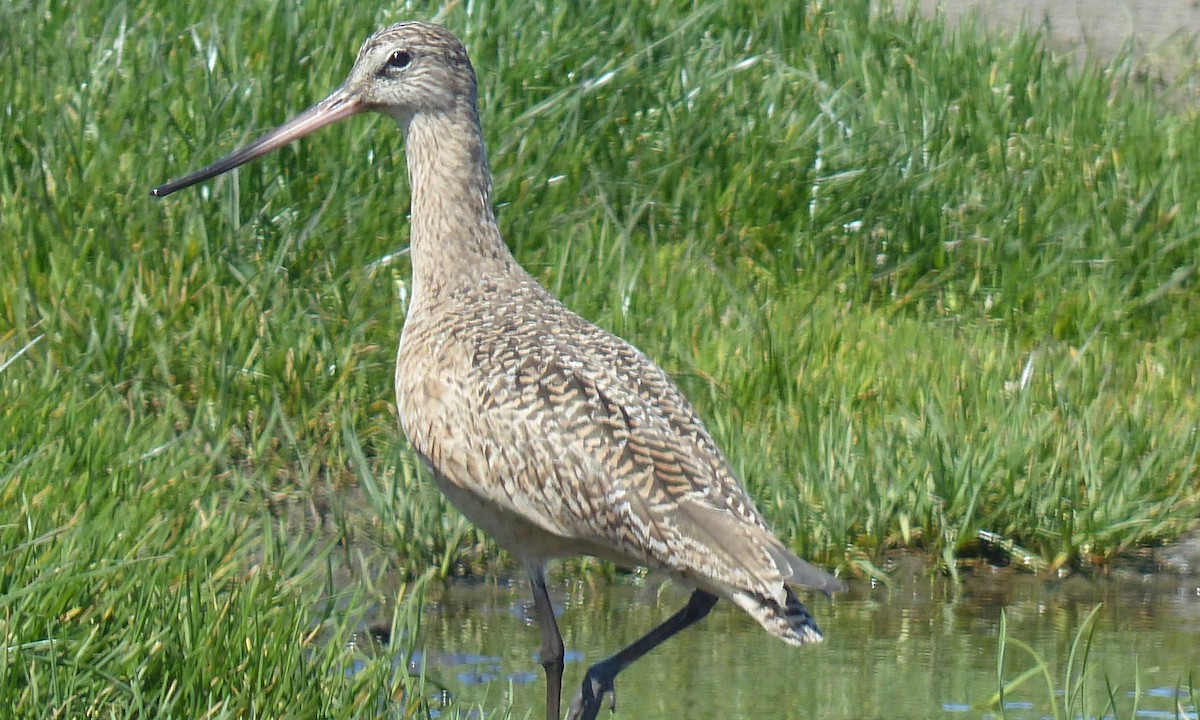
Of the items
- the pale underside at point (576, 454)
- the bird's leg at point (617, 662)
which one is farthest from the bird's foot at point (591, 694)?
the pale underside at point (576, 454)

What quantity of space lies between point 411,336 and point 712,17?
10.5 ft

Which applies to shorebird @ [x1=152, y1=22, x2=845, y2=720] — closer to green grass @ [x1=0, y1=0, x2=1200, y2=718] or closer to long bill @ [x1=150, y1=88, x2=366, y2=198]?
long bill @ [x1=150, y1=88, x2=366, y2=198]

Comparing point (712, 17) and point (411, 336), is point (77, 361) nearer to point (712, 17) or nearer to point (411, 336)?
point (411, 336)

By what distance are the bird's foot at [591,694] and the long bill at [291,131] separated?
170 centimetres

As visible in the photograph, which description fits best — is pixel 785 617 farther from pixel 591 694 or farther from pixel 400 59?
pixel 400 59

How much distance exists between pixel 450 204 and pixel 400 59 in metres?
0.44

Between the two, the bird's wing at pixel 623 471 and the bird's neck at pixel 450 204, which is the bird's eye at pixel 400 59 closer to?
the bird's neck at pixel 450 204

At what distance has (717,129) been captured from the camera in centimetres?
661

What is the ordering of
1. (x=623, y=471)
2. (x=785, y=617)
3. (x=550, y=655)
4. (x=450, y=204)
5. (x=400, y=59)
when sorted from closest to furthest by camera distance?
(x=785, y=617) < (x=623, y=471) < (x=550, y=655) < (x=450, y=204) < (x=400, y=59)

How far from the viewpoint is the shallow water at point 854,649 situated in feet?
14.2

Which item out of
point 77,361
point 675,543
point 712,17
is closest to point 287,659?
point 675,543

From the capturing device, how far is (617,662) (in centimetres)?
430

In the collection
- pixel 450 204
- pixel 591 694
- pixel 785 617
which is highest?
pixel 450 204

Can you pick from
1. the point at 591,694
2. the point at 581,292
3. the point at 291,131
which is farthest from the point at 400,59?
the point at 591,694
